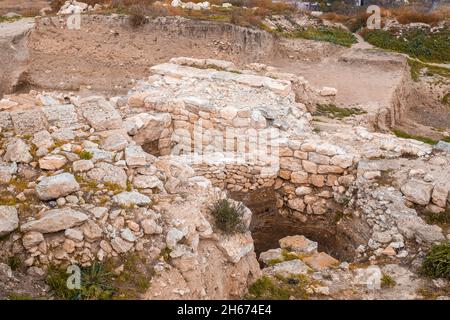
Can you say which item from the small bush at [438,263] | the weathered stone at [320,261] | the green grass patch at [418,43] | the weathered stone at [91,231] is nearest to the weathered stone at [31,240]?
the weathered stone at [91,231]

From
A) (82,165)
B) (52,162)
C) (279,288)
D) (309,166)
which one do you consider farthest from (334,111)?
(52,162)

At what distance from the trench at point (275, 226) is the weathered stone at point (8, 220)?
3723 mm

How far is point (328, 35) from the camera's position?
58.1 ft

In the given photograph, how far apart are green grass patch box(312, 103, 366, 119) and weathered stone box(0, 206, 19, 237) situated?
Answer: 24.1 feet

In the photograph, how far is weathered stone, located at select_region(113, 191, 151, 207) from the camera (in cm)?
509

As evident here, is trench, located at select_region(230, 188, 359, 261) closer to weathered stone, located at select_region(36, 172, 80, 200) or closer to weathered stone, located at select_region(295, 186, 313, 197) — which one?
weathered stone, located at select_region(295, 186, 313, 197)

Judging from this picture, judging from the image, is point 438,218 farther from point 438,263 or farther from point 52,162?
point 52,162

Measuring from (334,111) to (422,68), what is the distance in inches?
264

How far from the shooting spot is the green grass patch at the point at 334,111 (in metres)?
10.6

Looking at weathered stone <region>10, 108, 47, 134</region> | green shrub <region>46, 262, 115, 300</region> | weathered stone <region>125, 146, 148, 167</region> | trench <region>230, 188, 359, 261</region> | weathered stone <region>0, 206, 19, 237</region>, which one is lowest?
trench <region>230, 188, 359, 261</region>

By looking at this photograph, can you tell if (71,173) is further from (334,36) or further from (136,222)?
(334,36)

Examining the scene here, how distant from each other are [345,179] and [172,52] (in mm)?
8895

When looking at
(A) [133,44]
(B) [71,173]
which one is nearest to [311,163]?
(B) [71,173]

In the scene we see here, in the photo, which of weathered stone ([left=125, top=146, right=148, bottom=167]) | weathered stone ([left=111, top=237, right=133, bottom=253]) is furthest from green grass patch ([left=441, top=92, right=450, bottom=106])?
weathered stone ([left=111, top=237, right=133, bottom=253])
